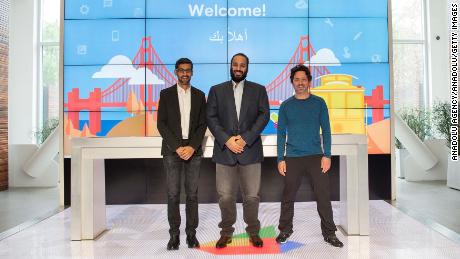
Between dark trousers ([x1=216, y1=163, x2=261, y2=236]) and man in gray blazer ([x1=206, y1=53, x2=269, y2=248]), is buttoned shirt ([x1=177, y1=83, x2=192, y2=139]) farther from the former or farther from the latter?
dark trousers ([x1=216, y1=163, x2=261, y2=236])

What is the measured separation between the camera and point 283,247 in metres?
2.83

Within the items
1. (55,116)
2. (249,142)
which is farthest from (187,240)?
(55,116)

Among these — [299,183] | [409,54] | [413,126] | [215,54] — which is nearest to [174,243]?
[299,183]

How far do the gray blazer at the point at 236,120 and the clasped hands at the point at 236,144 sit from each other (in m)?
0.03

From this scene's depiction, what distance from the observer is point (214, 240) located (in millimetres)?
3049

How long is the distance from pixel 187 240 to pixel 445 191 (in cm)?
442

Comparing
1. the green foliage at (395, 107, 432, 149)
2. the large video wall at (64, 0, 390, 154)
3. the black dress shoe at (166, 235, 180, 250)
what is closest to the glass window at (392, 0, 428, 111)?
the green foliage at (395, 107, 432, 149)

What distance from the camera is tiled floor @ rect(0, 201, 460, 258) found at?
2.69m

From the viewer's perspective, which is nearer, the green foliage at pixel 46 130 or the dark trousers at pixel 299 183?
the dark trousers at pixel 299 183

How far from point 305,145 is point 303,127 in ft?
0.45

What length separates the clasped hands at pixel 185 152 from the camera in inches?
106

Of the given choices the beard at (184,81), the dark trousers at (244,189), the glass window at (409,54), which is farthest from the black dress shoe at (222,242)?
the glass window at (409,54)

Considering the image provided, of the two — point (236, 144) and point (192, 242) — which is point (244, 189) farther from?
point (192, 242)

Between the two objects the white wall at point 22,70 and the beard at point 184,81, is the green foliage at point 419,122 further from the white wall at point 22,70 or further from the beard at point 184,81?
the white wall at point 22,70
